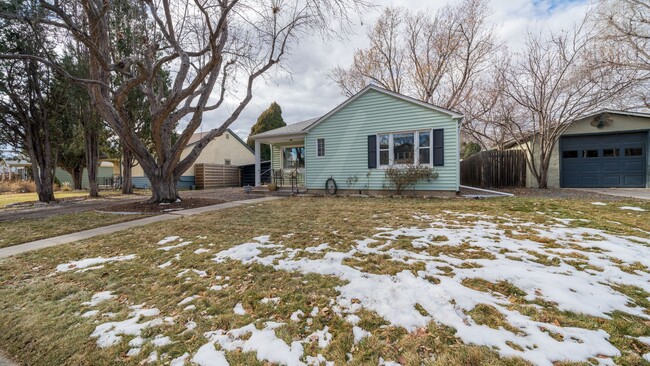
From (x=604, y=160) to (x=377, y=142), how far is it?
11.1m

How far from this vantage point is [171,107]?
8547mm

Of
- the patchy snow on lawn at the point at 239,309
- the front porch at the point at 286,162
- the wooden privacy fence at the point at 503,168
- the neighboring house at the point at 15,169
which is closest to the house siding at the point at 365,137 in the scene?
the front porch at the point at 286,162

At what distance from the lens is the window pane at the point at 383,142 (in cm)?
1144

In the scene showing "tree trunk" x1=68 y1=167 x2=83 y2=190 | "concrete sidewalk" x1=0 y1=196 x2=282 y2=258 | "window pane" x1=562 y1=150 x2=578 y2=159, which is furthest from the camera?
"tree trunk" x1=68 y1=167 x2=83 y2=190

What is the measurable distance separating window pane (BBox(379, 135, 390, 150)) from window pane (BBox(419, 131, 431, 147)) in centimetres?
134

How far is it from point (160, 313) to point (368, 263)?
7.53 ft

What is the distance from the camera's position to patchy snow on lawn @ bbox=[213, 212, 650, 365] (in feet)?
6.33

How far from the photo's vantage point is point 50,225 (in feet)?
21.8

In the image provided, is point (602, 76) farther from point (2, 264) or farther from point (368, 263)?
point (2, 264)

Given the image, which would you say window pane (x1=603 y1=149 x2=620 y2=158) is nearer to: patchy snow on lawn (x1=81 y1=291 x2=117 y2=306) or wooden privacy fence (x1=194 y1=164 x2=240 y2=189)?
patchy snow on lawn (x1=81 y1=291 x2=117 y2=306)

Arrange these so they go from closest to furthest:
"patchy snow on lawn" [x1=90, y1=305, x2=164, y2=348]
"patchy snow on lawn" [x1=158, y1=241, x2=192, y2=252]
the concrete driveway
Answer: "patchy snow on lawn" [x1=90, y1=305, x2=164, y2=348]
"patchy snow on lawn" [x1=158, y1=241, x2=192, y2=252]
the concrete driveway

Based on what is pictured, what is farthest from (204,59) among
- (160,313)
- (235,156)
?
(235,156)

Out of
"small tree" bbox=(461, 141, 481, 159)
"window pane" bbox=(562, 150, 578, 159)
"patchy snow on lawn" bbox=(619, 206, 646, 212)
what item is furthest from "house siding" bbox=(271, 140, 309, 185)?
"small tree" bbox=(461, 141, 481, 159)

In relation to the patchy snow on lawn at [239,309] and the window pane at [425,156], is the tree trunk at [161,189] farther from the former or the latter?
the window pane at [425,156]
